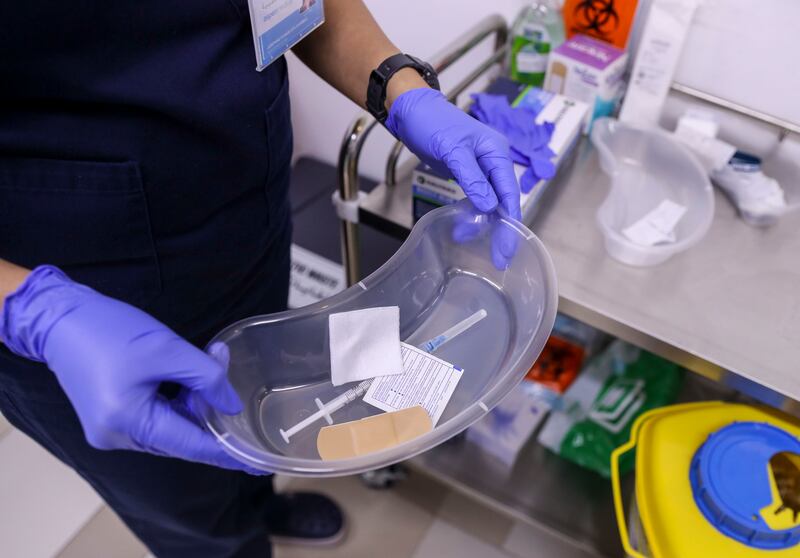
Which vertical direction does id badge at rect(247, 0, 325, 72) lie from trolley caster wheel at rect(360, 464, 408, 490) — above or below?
above

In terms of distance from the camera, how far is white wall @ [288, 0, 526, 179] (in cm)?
116

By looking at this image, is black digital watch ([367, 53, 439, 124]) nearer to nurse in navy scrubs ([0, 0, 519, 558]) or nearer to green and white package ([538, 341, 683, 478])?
nurse in navy scrubs ([0, 0, 519, 558])

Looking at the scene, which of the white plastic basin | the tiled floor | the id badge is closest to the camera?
the id badge

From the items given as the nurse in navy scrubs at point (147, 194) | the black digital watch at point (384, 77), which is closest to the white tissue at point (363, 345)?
the nurse in navy scrubs at point (147, 194)

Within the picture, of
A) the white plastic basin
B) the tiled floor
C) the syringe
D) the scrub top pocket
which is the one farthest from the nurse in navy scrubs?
the tiled floor

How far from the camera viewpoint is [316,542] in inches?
49.9

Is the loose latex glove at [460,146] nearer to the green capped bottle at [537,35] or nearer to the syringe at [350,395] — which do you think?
the syringe at [350,395]

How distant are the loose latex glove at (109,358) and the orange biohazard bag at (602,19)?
31.9 inches

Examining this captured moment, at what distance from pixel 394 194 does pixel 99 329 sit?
52cm

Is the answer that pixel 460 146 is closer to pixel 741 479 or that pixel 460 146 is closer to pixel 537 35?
pixel 537 35

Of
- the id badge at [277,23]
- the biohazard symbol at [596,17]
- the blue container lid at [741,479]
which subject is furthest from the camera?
the biohazard symbol at [596,17]

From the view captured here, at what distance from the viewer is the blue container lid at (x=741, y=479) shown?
0.75 metres

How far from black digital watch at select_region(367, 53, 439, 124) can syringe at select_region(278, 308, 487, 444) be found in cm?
28

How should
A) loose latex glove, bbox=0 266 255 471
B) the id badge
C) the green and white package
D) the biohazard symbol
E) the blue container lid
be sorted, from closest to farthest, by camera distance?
loose latex glove, bbox=0 266 255 471 → the id badge → the blue container lid → the biohazard symbol → the green and white package
